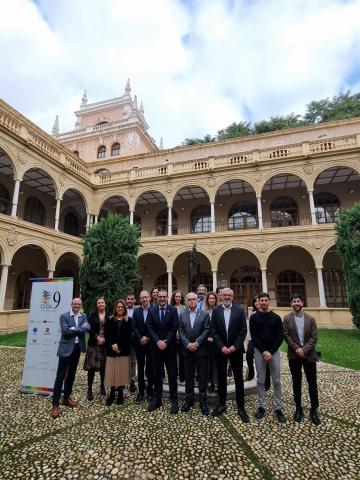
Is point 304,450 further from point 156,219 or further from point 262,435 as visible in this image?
point 156,219

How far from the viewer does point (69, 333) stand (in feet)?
15.2

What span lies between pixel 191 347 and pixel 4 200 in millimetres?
17540

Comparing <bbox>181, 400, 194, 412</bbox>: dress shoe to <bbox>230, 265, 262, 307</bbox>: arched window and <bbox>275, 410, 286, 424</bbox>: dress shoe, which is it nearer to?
<bbox>275, 410, 286, 424</bbox>: dress shoe

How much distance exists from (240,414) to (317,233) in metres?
14.4

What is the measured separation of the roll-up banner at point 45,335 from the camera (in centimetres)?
528

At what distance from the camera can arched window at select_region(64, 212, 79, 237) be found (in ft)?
72.6

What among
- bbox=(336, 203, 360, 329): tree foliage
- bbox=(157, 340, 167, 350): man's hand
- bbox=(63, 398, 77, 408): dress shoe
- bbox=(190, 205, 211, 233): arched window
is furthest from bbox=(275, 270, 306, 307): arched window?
bbox=(63, 398, 77, 408): dress shoe

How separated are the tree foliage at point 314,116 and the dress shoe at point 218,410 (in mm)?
29935

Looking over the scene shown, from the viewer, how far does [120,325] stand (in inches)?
189

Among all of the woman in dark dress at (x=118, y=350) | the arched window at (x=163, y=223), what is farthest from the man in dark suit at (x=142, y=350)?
the arched window at (x=163, y=223)

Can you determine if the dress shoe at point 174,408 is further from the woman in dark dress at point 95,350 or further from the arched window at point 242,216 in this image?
the arched window at point 242,216

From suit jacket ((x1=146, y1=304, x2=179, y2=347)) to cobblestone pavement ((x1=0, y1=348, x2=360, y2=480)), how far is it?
1157 mm

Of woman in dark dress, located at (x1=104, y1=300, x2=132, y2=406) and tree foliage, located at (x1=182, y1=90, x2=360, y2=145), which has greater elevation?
tree foliage, located at (x1=182, y1=90, x2=360, y2=145)

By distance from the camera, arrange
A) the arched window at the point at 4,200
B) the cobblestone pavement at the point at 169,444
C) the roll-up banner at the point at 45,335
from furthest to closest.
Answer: the arched window at the point at 4,200, the roll-up banner at the point at 45,335, the cobblestone pavement at the point at 169,444
